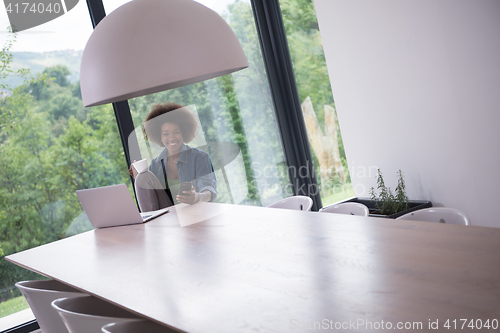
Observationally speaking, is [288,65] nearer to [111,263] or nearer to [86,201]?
[86,201]

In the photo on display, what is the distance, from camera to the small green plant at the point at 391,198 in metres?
3.51

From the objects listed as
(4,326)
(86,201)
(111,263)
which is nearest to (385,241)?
(111,263)

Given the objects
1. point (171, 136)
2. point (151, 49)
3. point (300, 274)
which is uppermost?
point (151, 49)

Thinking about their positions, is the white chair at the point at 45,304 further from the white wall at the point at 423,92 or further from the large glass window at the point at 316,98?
the large glass window at the point at 316,98

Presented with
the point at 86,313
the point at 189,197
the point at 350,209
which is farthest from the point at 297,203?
the point at 86,313

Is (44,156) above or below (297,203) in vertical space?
above

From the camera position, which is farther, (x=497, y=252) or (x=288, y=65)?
(x=288, y=65)

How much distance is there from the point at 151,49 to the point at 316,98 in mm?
3548

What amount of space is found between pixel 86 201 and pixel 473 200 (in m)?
2.73

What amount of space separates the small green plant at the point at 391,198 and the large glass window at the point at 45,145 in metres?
2.32

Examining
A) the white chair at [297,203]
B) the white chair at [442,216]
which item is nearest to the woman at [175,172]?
the white chair at [297,203]

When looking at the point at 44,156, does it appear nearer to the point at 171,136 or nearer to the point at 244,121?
the point at 171,136

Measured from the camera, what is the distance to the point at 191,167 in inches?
Result: 124

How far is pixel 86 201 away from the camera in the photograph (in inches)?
114
